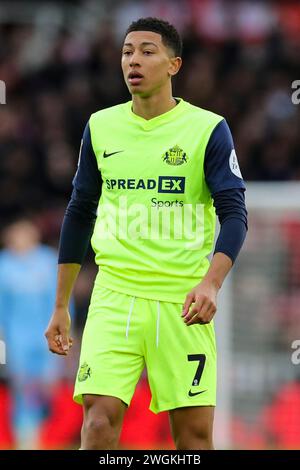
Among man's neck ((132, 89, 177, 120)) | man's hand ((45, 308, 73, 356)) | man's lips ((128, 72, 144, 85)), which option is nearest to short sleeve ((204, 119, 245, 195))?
man's neck ((132, 89, 177, 120))

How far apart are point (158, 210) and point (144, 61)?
73 centimetres

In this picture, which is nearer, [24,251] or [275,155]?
[24,251]

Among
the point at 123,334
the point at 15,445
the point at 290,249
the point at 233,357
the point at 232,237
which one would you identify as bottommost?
the point at 15,445

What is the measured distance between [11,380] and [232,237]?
6.22m

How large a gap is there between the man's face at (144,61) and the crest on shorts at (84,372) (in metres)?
1.35

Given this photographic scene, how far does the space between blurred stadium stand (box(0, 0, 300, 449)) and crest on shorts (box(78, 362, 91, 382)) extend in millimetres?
5178

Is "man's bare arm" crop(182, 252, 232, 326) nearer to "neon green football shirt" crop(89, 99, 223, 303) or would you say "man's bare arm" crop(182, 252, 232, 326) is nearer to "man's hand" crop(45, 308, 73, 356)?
"neon green football shirt" crop(89, 99, 223, 303)

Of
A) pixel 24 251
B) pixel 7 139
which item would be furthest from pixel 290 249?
pixel 7 139

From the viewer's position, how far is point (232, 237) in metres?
5.72

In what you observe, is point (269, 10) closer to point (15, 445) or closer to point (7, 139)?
point (7, 139)

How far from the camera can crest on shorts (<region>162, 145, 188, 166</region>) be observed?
586cm

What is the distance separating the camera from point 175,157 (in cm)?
587

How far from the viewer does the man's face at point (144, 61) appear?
5875 mm

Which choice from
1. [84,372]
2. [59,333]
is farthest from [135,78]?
[84,372]
